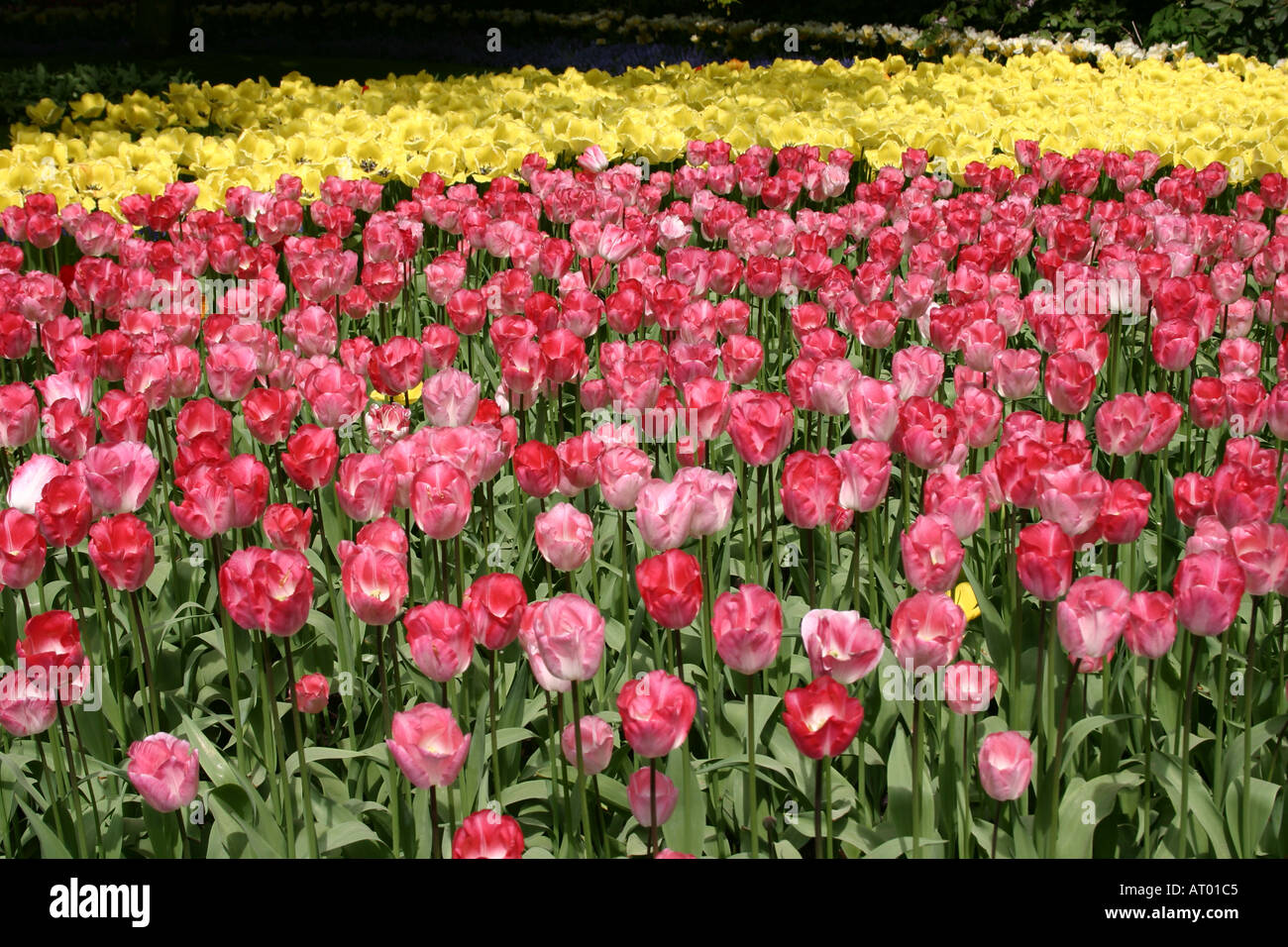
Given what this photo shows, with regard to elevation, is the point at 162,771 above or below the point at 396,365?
below

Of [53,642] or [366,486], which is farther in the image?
[366,486]

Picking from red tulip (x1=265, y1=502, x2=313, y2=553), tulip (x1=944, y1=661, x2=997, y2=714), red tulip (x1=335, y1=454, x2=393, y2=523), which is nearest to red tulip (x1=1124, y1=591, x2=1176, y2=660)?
tulip (x1=944, y1=661, x2=997, y2=714)

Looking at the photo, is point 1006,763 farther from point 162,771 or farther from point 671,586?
point 162,771

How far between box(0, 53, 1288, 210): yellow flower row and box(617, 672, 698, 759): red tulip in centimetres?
460

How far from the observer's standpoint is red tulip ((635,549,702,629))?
6.19 feet

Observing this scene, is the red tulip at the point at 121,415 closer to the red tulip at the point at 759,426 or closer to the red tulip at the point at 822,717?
the red tulip at the point at 759,426

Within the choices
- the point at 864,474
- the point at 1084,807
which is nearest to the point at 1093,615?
the point at 1084,807

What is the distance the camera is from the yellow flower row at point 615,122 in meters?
6.10

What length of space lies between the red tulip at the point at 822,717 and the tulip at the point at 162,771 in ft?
2.70

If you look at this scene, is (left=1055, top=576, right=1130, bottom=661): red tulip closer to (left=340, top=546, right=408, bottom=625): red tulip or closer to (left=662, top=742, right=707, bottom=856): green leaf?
(left=662, top=742, right=707, bottom=856): green leaf

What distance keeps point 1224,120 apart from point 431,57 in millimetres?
11367

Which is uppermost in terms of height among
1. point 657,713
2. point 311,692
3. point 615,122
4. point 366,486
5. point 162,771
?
point 615,122

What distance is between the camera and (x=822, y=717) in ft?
5.62

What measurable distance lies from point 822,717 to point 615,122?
6.75m
